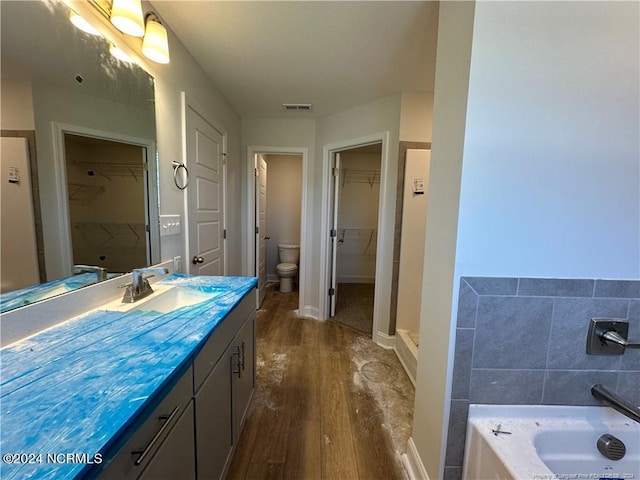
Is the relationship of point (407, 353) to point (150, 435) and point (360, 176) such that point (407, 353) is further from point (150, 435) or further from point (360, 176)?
point (360, 176)

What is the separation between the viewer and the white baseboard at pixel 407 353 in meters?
2.06

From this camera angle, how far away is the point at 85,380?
66cm

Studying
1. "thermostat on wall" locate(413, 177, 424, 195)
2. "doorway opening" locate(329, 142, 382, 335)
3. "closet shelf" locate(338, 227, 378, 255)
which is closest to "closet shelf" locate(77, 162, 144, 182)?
"thermostat on wall" locate(413, 177, 424, 195)

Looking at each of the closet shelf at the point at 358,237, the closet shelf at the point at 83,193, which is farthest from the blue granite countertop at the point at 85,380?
the closet shelf at the point at 358,237

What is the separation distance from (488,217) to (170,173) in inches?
70.1

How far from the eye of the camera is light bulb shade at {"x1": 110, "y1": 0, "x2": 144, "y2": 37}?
1.13m

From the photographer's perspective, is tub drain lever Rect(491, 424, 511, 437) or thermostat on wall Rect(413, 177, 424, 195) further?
thermostat on wall Rect(413, 177, 424, 195)

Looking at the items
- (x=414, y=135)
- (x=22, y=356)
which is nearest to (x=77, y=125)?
(x=22, y=356)

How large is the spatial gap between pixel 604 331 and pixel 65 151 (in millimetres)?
2218

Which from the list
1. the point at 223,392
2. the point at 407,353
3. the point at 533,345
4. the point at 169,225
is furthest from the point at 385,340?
the point at 169,225

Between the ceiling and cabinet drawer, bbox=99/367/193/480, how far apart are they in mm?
1822

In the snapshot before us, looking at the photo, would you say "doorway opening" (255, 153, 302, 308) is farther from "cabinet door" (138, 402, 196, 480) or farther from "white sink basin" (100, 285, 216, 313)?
"cabinet door" (138, 402, 196, 480)

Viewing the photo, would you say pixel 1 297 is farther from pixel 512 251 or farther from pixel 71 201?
pixel 512 251

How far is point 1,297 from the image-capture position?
0.82m
